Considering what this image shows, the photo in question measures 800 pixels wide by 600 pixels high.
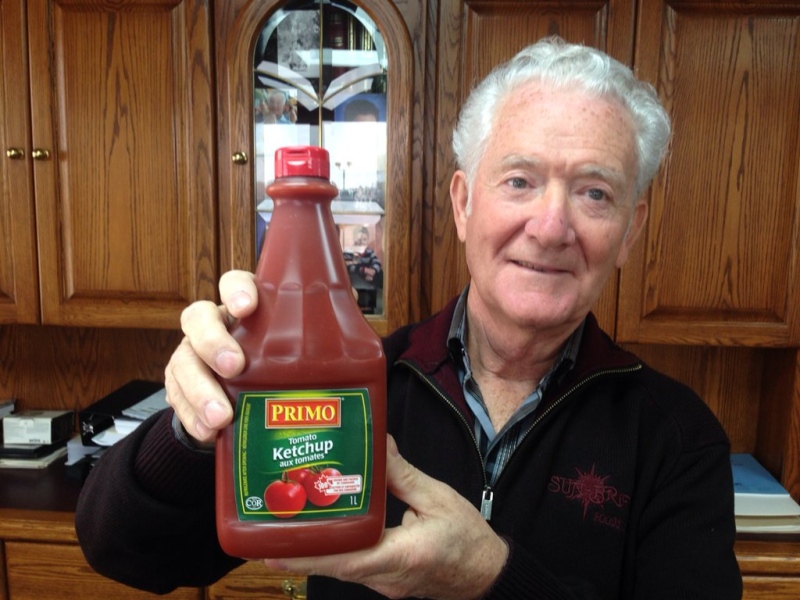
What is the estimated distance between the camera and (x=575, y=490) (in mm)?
841

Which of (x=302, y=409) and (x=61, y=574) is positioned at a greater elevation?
(x=302, y=409)

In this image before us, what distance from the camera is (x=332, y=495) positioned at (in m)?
0.54

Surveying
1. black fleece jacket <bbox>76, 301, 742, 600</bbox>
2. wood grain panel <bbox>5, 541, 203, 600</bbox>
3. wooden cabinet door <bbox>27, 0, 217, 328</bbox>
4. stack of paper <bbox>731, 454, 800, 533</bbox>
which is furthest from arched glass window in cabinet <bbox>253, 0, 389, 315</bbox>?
stack of paper <bbox>731, 454, 800, 533</bbox>

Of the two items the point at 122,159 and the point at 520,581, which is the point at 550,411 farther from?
the point at 122,159

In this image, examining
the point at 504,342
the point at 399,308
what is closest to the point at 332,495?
the point at 504,342

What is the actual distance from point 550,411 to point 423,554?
0.36 m

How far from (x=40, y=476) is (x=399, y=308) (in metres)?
1.07

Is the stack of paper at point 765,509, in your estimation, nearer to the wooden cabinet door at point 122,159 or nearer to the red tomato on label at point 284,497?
the red tomato on label at point 284,497

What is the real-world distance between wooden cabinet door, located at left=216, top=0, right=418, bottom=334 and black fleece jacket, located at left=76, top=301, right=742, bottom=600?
1.65 ft

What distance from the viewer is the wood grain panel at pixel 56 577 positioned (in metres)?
1.40

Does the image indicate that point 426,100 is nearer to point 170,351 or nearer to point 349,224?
point 349,224

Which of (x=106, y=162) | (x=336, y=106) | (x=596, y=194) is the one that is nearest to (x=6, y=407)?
(x=106, y=162)

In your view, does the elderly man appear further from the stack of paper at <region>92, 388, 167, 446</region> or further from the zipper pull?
the stack of paper at <region>92, 388, 167, 446</region>

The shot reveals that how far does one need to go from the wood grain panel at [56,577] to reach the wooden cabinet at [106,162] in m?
0.54
